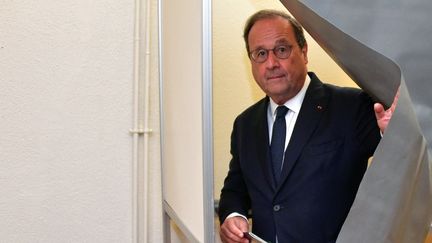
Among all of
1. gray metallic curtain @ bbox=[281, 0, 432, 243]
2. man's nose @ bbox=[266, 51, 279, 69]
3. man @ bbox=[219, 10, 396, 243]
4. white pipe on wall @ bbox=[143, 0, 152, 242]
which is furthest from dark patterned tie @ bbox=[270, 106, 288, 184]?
white pipe on wall @ bbox=[143, 0, 152, 242]

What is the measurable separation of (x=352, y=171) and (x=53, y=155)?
1.11 m

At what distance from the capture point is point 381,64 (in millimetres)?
559

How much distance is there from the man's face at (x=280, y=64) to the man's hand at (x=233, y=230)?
1.21ft

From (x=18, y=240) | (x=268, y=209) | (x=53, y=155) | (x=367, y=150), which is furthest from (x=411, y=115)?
(x=18, y=240)

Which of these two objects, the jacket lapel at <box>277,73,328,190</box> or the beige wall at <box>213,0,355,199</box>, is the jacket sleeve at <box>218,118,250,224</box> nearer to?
the beige wall at <box>213,0,355,199</box>

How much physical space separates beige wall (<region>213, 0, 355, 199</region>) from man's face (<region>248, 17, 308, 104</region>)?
100 millimetres

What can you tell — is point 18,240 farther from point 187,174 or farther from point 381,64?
point 381,64

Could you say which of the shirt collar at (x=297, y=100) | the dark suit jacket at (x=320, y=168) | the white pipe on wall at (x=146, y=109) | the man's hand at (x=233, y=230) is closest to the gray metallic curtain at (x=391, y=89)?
the dark suit jacket at (x=320, y=168)

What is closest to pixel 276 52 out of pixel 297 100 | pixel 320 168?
pixel 297 100

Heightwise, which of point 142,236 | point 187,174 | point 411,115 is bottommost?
point 142,236

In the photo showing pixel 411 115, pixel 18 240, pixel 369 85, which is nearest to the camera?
pixel 411 115

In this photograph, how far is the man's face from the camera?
1181 mm

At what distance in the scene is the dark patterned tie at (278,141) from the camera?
3.64ft

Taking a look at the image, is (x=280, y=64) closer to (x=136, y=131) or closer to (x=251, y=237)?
(x=251, y=237)
